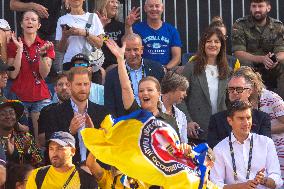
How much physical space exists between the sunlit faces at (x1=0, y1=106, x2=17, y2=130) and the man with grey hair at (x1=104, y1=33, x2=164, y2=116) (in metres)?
1.10

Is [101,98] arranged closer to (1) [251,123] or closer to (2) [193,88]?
(2) [193,88]

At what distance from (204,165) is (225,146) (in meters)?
1.91

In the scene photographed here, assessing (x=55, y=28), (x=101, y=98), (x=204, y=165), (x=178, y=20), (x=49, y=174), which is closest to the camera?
(x=204, y=165)

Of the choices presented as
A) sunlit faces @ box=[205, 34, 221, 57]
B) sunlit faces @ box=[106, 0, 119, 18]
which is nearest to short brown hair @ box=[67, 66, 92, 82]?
sunlit faces @ box=[205, 34, 221, 57]

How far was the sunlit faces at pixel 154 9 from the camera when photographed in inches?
565

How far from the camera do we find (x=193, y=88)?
13.1 meters

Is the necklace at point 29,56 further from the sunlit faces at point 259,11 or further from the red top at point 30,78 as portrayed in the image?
the sunlit faces at point 259,11

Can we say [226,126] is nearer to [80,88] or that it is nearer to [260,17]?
[80,88]

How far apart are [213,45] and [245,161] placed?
2235mm

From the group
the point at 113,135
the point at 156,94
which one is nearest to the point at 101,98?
the point at 156,94

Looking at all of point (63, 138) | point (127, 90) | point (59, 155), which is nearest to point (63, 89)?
point (127, 90)

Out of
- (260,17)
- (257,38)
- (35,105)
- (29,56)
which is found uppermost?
(260,17)

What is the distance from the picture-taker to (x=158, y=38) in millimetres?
14359

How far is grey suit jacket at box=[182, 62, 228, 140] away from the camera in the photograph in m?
13.0
